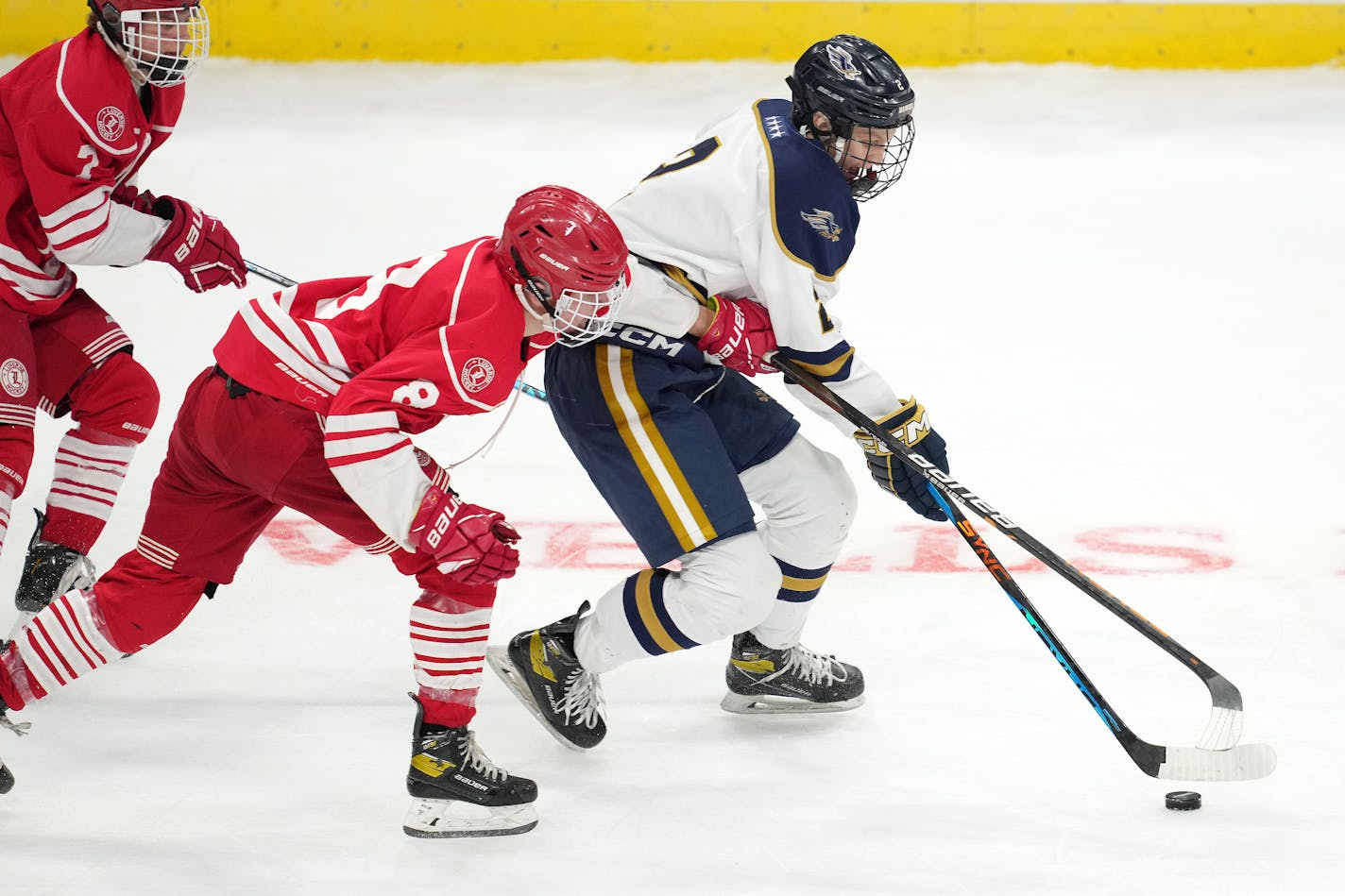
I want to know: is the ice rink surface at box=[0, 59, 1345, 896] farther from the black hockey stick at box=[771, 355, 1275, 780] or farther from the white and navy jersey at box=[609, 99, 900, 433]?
the white and navy jersey at box=[609, 99, 900, 433]

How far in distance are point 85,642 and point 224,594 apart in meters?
0.79

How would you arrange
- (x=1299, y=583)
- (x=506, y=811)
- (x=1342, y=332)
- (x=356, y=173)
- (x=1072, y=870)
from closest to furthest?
(x=1072, y=870)
(x=506, y=811)
(x=1299, y=583)
(x=1342, y=332)
(x=356, y=173)

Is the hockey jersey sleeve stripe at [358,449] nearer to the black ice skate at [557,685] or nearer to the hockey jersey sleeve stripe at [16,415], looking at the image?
the black ice skate at [557,685]

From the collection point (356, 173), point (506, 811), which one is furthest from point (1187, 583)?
point (356, 173)

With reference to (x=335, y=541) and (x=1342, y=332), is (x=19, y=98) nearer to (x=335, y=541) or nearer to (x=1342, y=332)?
(x=335, y=541)

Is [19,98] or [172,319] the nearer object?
[19,98]

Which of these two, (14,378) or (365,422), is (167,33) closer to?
(14,378)

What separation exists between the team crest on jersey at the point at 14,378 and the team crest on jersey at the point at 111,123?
1.40 feet

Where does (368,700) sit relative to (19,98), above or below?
below

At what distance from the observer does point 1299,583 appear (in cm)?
327

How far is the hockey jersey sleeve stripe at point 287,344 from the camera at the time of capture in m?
2.35

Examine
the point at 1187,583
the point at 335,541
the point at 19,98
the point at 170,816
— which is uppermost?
the point at 19,98

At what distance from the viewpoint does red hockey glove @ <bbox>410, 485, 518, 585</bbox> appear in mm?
2256

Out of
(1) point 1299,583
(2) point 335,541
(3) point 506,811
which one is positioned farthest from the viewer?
(2) point 335,541
